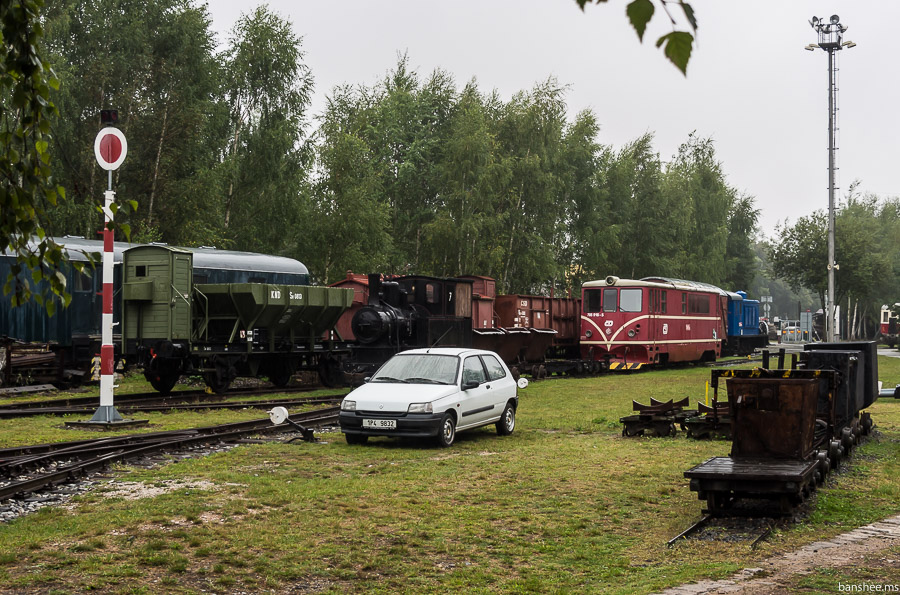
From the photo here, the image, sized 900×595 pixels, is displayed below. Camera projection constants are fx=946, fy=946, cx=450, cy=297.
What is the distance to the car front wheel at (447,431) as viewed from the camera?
14047 millimetres

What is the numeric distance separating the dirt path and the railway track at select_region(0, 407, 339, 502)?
7103 mm

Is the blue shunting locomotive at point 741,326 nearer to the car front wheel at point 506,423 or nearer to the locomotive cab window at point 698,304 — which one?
the locomotive cab window at point 698,304

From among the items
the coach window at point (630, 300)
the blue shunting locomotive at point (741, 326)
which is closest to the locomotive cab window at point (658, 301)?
the coach window at point (630, 300)

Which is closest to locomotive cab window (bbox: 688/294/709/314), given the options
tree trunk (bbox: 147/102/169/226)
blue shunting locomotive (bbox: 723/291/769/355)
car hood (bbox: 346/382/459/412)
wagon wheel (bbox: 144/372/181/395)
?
blue shunting locomotive (bbox: 723/291/769/355)

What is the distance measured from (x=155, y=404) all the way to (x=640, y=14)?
18811 millimetres

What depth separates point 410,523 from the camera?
29.2 ft

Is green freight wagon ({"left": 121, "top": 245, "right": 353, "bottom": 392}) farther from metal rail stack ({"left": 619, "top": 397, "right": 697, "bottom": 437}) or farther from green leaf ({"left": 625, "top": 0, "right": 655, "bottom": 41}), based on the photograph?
green leaf ({"left": 625, "top": 0, "right": 655, "bottom": 41})

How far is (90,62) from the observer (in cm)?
3769

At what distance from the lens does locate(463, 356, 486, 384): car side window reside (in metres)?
15.0

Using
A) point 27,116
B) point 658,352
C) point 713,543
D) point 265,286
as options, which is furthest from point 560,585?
point 658,352

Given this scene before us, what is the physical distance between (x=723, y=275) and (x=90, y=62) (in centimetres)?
4787

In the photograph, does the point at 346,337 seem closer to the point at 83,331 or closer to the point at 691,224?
the point at 83,331

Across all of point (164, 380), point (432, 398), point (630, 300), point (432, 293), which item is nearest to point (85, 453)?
point (432, 398)

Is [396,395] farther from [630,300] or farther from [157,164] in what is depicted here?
[157,164]
